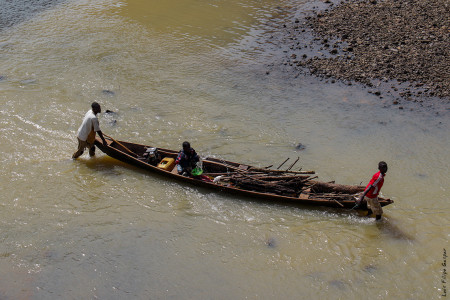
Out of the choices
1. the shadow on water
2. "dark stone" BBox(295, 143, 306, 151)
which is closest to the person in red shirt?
"dark stone" BBox(295, 143, 306, 151)

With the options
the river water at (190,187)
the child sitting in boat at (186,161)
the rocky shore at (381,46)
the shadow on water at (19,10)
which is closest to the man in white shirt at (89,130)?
the river water at (190,187)

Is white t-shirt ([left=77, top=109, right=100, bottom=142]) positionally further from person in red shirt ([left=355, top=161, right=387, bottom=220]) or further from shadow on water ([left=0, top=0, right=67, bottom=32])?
shadow on water ([left=0, top=0, right=67, bottom=32])

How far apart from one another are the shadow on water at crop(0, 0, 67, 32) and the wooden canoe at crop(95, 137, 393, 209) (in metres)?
12.0

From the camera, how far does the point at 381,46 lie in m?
16.6

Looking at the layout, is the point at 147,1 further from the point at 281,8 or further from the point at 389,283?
the point at 389,283

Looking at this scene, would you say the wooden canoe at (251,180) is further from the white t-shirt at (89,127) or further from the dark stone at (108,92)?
the dark stone at (108,92)

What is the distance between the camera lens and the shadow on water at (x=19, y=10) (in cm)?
1952

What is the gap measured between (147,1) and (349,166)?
600 inches

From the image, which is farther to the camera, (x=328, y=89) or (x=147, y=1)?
(x=147, y=1)

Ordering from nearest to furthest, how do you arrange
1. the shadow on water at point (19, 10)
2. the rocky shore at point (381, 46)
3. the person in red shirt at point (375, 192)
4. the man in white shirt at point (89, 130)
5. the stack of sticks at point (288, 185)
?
1. the person in red shirt at point (375, 192)
2. the stack of sticks at point (288, 185)
3. the man in white shirt at point (89, 130)
4. the rocky shore at point (381, 46)
5. the shadow on water at point (19, 10)

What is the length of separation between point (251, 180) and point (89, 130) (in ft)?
14.0

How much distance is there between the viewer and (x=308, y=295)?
8.22 meters

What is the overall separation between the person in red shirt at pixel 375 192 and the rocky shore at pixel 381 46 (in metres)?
6.08

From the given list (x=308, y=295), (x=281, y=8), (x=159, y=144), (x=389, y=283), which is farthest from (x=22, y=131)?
(x=281, y=8)
